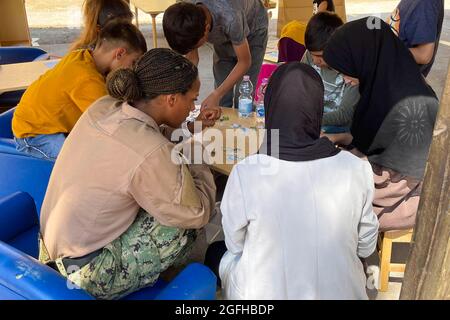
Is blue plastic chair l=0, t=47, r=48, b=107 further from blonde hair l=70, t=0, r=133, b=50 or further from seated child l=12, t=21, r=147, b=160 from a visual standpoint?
seated child l=12, t=21, r=147, b=160

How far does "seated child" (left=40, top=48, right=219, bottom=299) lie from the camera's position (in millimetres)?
1583

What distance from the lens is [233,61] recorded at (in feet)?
11.3

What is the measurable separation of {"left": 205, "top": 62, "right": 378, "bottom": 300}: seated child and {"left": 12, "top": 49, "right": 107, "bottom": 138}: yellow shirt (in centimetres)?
106

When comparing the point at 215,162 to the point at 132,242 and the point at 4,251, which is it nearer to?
the point at 132,242

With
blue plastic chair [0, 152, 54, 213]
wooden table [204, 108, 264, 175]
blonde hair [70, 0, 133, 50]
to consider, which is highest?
blonde hair [70, 0, 133, 50]

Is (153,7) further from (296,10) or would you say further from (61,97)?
(61,97)

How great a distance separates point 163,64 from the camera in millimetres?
1733

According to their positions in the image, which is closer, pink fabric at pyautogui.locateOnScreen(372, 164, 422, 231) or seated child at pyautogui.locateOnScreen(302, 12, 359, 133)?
pink fabric at pyautogui.locateOnScreen(372, 164, 422, 231)

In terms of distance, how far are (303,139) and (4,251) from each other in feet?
3.15

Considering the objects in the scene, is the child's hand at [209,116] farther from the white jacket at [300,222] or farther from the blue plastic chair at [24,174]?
the white jacket at [300,222]

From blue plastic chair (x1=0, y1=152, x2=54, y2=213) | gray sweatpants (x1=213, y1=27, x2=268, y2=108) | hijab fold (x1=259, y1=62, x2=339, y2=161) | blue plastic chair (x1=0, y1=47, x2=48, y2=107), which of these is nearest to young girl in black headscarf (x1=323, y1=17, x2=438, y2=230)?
hijab fold (x1=259, y1=62, x2=339, y2=161)

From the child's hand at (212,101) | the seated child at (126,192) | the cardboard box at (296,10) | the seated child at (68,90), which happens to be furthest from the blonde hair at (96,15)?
the cardboard box at (296,10)

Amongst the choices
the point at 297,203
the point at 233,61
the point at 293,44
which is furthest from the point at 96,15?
the point at 297,203

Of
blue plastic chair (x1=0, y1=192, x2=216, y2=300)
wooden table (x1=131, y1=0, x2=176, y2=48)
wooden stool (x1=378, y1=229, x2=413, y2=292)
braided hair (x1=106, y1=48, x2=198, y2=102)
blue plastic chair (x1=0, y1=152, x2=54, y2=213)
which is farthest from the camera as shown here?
wooden table (x1=131, y1=0, x2=176, y2=48)
